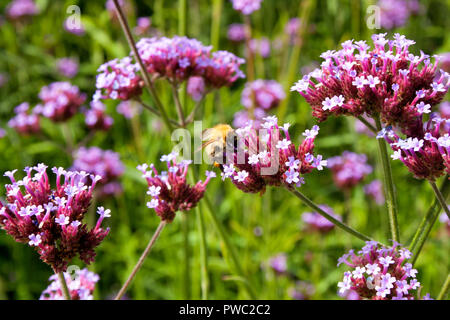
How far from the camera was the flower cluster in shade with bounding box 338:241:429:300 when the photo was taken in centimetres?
140

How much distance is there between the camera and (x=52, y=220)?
4.99ft

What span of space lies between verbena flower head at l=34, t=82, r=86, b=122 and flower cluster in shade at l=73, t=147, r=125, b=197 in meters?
0.26

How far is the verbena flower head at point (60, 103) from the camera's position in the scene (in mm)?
3287

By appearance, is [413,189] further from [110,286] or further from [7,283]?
[7,283]

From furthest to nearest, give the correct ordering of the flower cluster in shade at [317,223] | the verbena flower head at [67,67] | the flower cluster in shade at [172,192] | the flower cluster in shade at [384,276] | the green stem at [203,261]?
the verbena flower head at [67,67], the flower cluster in shade at [317,223], the green stem at [203,261], the flower cluster in shade at [172,192], the flower cluster in shade at [384,276]

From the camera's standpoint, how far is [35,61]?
5.09m

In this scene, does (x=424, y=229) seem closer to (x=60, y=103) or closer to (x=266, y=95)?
(x=266, y=95)

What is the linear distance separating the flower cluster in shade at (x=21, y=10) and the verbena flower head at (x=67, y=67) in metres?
0.54

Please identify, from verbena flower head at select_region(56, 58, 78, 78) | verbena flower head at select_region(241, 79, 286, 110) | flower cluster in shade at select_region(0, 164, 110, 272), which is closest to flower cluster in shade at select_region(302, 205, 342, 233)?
verbena flower head at select_region(241, 79, 286, 110)

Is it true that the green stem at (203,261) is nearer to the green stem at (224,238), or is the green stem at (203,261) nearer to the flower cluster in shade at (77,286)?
the green stem at (224,238)

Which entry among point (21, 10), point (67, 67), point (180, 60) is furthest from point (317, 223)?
point (21, 10)

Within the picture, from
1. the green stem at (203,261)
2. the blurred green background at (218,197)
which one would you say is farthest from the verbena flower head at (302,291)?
the green stem at (203,261)

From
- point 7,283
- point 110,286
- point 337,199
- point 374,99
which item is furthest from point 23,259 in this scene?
point 374,99

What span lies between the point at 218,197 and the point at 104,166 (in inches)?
37.5
